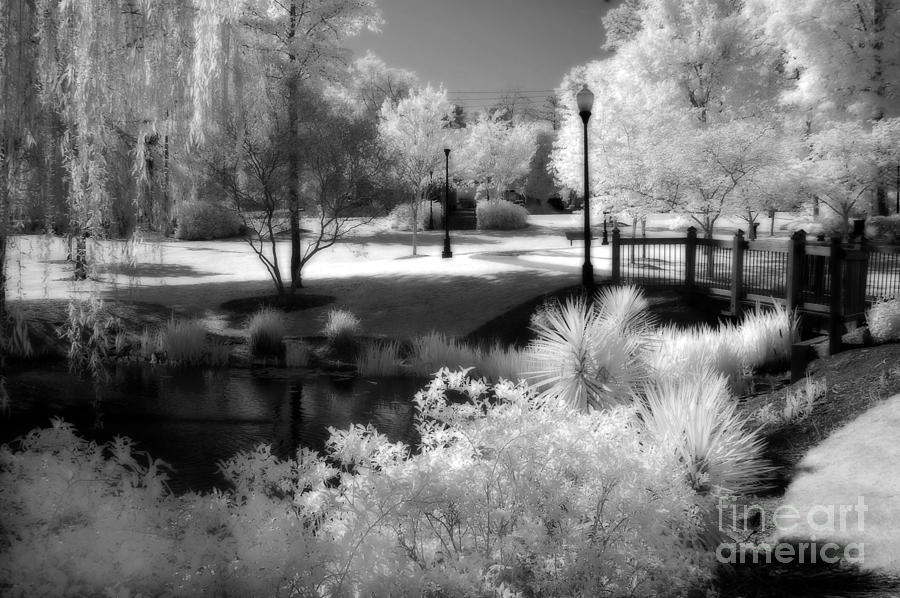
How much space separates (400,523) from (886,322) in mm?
4156

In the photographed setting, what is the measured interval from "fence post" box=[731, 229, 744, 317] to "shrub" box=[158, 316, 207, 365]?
4.92 meters

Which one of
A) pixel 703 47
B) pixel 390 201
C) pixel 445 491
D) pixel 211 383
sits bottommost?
pixel 211 383

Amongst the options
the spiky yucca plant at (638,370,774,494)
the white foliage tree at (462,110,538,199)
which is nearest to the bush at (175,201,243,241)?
the white foliage tree at (462,110,538,199)

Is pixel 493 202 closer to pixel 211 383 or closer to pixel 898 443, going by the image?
pixel 211 383

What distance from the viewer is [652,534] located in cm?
183

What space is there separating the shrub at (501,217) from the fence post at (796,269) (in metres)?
13.2

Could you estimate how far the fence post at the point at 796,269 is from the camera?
21.1 ft

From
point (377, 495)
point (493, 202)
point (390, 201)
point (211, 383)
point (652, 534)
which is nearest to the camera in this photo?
point (377, 495)

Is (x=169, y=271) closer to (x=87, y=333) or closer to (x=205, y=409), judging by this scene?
(x=87, y=333)

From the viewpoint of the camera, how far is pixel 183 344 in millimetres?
6977

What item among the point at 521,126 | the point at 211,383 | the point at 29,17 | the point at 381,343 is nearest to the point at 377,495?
the point at 29,17

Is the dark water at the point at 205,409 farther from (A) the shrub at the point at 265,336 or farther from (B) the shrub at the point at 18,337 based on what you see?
(A) the shrub at the point at 265,336

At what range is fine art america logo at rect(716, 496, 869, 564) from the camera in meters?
2.38

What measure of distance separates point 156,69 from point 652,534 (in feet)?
10.8
